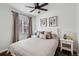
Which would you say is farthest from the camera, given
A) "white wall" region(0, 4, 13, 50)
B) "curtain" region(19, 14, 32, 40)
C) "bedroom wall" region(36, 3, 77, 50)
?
"bedroom wall" region(36, 3, 77, 50)

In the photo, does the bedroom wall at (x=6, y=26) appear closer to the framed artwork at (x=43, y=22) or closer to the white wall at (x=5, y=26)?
the white wall at (x=5, y=26)

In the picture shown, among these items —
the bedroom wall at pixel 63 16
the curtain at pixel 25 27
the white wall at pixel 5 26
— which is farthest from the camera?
the bedroom wall at pixel 63 16

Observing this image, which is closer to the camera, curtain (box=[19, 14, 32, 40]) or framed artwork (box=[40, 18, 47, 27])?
curtain (box=[19, 14, 32, 40])

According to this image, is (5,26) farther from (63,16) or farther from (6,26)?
(63,16)

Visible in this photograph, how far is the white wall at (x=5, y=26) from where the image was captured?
0.99 metres

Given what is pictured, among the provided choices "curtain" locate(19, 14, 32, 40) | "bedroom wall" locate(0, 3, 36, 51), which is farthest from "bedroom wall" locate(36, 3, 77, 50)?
"bedroom wall" locate(0, 3, 36, 51)

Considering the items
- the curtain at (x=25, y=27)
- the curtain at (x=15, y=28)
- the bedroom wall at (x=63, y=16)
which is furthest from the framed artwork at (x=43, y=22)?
the curtain at (x=15, y=28)

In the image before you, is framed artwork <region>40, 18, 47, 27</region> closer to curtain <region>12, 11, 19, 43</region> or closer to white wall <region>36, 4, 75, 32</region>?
white wall <region>36, 4, 75, 32</region>

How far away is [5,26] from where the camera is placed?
1.03 meters

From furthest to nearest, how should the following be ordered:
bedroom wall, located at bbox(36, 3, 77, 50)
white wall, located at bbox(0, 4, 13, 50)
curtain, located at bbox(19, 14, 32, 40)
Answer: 1. bedroom wall, located at bbox(36, 3, 77, 50)
2. curtain, located at bbox(19, 14, 32, 40)
3. white wall, located at bbox(0, 4, 13, 50)

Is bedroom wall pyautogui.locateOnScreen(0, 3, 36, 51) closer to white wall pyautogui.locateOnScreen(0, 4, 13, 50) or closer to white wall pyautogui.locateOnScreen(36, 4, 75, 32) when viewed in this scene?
white wall pyautogui.locateOnScreen(0, 4, 13, 50)

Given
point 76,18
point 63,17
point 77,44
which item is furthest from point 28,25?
point 77,44

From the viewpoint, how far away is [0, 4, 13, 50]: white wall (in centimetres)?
99

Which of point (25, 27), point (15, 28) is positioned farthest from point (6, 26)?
point (25, 27)
